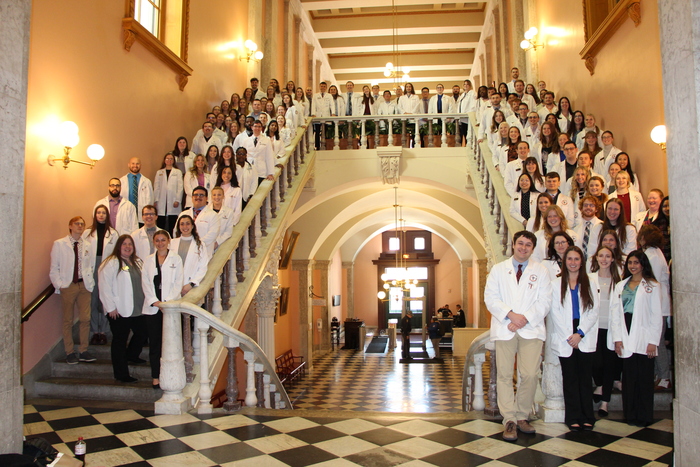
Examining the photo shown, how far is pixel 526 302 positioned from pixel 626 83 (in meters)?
5.55

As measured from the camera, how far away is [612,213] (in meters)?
5.15

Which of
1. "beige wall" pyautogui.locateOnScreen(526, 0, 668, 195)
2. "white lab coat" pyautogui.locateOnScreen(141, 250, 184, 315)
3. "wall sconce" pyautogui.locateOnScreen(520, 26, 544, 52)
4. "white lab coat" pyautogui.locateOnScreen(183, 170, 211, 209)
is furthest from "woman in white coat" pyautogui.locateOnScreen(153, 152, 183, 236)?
"wall sconce" pyautogui.locateOnScreen(520, 26, 544, 52)

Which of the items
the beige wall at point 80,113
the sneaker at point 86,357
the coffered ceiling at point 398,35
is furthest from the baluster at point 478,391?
the coffered ceiling at point 398,35

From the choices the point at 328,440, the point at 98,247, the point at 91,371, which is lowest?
the point at 328,440

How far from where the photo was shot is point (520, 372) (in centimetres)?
404

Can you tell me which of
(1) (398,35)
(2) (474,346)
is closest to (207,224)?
(2) (474,346)

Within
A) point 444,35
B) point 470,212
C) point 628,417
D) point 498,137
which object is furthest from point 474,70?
point 628,417

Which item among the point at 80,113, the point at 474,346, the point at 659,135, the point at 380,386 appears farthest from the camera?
the point at 380,386

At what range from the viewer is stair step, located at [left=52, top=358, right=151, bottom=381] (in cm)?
550

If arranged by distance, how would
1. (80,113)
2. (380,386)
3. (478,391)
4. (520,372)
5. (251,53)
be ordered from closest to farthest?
(520,372) < (478,391) < (80,113) < (380,386) < (251,53)

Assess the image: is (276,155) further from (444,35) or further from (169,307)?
(444,35)

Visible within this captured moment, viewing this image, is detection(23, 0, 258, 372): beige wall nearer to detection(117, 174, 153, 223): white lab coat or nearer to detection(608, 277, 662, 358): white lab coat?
detection(117, 174, 153, 223): white lab coat

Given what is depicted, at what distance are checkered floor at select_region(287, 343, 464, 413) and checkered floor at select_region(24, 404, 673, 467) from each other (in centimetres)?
595

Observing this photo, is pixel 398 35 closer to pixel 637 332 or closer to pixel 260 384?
pixel 260 384
